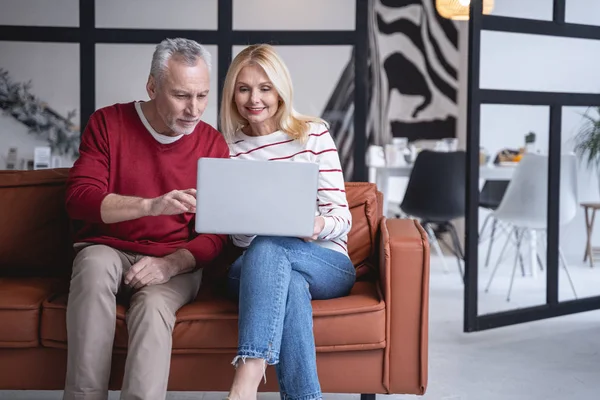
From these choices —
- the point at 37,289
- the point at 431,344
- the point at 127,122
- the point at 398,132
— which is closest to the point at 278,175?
the point at 127,122

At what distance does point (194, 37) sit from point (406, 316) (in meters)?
2.52

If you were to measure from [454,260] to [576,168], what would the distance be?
2.27m

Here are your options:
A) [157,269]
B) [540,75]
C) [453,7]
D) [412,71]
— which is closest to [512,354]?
[540,75]

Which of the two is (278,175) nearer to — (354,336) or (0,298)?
(354,336)

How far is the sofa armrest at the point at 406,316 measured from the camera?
7.47 feet

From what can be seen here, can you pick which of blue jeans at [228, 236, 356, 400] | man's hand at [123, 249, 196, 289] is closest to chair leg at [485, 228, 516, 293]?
blue jeans at [228, 236, 356, 400]

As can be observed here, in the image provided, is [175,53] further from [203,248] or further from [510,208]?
[510,208]

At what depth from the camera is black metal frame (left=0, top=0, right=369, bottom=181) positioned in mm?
4254

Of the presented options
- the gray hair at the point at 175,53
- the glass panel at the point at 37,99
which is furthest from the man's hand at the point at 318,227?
the glass panel at the point at 37,99

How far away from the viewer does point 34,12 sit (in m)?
4.23

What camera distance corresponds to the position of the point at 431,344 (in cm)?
351

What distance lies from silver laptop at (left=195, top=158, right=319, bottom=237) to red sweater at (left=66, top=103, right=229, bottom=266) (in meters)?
0.40

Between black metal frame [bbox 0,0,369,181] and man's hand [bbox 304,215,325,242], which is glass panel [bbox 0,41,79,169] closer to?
black metal frame [bbox 0,0,369,181]

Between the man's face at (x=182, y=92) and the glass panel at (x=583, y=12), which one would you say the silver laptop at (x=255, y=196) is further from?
the glass panel at (x=583, y=12)
